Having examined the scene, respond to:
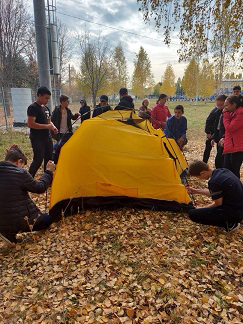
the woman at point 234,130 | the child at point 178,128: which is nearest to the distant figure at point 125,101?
the child at point 178,128

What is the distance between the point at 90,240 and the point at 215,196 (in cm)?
202

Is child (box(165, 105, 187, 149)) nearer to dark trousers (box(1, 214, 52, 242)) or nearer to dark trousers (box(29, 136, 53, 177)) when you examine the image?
dark trousers (box(29, 136, 53, 177))

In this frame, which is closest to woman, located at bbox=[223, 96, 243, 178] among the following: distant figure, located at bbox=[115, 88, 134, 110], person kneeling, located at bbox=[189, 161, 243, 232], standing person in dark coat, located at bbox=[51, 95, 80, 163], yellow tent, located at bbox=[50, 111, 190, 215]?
person kneeling, located at bbox=[189, 161, 243, 232]

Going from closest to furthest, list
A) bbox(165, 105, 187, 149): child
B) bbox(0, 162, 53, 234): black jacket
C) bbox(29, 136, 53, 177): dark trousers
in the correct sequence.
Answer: bbox(0, 162, 53, 234): black jacket, bbox(29, 136, 53, 177): dark trousers, bbox(165, 105, 187, 149): child

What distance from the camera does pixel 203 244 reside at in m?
3.36

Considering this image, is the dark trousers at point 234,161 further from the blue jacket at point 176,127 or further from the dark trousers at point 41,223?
the dark trousers at point 41,223

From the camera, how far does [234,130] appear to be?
4.33 m

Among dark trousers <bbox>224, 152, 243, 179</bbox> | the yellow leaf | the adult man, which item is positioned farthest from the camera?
the adult man

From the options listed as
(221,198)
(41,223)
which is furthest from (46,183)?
(221,198)

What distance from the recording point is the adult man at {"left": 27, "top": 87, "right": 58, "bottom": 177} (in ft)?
15.5

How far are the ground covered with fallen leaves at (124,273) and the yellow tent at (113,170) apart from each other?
38cm

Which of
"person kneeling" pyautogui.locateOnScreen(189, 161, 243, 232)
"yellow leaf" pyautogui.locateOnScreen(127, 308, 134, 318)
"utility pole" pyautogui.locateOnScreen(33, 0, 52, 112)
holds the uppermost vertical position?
"utility pole" pyautogui.locateOnScreen(33, 0, 52, 112)

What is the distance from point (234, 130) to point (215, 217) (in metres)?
1.84

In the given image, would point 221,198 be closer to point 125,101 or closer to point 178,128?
point 178,128
